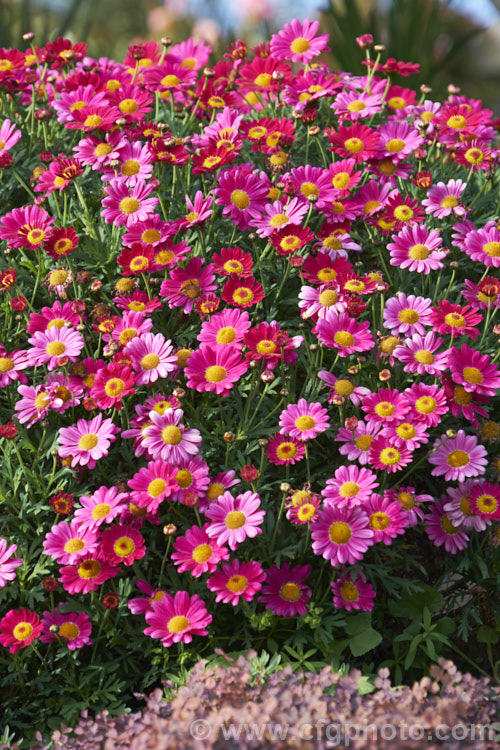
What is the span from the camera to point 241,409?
2.32 m

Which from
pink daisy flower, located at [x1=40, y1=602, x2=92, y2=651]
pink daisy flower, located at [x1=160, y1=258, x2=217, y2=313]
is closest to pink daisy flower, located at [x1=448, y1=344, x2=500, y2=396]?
pink daisy flower, located at [x1=160, y1=258, x2=217, y2=313]

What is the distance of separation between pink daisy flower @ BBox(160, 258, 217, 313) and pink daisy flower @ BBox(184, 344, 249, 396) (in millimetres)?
187

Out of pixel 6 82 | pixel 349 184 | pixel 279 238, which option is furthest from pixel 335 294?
pixel 6 82

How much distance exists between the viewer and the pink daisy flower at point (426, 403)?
2.16 meters

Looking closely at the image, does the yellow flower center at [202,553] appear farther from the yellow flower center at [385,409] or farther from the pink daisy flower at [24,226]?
the pink daisy flower at [24,226]

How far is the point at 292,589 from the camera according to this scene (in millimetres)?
2092

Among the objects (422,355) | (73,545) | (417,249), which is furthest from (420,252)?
(73,545)

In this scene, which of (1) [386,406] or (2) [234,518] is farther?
(1) [386,406]

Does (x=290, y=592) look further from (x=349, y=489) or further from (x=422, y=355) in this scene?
(x=422, y=355)

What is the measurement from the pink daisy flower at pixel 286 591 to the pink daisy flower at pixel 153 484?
0.35 meters

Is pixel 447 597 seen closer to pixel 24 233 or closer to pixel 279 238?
pixel 279 238

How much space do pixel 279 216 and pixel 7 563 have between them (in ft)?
4.06

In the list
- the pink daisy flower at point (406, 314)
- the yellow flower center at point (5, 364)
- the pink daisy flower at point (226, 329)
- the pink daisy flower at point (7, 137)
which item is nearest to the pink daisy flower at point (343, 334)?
the pink daisy flower at point (406, 314)

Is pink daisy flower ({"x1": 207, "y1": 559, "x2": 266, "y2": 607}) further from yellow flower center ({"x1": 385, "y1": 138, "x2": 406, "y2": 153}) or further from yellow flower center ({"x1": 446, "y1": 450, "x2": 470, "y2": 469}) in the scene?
yellow flower center ({"x1": 385, "y1": 138, "x2": 406, "y2": 153})
